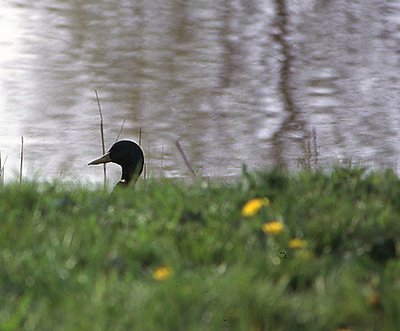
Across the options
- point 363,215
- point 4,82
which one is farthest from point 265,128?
point 363,215

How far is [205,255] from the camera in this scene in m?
3.09

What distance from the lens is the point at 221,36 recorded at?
12227 mm

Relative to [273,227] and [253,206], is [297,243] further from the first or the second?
[253,206]

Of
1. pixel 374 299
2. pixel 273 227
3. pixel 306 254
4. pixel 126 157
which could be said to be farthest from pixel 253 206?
pixel 126 157

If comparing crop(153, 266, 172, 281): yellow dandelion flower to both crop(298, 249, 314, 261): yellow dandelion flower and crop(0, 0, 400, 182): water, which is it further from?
crop(0, 0, 400, 182): water

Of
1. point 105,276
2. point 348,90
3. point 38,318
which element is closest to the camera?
point 38,318

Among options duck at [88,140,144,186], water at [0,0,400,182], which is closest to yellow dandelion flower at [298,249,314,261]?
duck at [88,140,144,186]

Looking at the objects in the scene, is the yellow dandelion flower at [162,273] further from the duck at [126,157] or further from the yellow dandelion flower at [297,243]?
the duck at [126,157]

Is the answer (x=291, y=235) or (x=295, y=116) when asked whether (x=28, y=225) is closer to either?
(x=291, y=235)

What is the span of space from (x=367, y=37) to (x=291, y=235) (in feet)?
31.2

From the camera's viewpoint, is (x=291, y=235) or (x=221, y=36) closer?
(x=291, y=235)

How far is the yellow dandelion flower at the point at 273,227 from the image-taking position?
3.29 metres

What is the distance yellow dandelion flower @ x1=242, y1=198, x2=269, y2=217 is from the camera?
3494 millimetres

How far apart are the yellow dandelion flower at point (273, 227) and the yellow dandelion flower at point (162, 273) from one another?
0.45 meters
